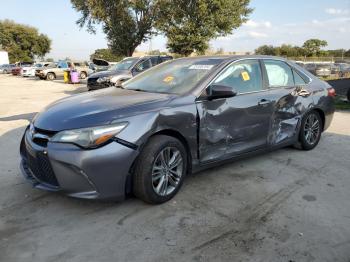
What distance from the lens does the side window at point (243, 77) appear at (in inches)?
177

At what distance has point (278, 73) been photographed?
5.27m

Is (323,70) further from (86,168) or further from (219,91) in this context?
(86,168)

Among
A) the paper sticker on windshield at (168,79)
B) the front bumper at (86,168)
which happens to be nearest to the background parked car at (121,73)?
the paper sticker on windshield at (168,79)

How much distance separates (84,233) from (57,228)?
286 mm

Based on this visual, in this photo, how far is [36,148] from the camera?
11.7 feet

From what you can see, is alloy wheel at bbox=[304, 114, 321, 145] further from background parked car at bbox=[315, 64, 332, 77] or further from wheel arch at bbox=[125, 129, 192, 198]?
background parked car at bbox=[315, 64, 332, 77]

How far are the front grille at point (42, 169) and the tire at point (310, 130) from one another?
3811 mm

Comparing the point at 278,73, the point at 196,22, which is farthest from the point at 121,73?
the point at 196,22

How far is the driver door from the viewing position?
4180 mm

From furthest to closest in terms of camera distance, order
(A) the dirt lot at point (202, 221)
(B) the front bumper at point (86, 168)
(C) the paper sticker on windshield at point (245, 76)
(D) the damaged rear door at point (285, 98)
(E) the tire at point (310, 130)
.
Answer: (E) the tire at point (310, 130) < (D) the damaged rear door at point (285, 98) < (C) the paper sticker on windshield at point (245, 76) < (B) the front bumper at point (86, 168) < (A) the dirt lot at point (202, 221)

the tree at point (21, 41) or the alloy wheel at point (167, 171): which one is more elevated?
the tree at point (21, 41)

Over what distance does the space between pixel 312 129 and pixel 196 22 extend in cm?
2160

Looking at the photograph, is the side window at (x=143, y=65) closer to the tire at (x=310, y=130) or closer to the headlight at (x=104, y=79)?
the headlight at (x=104, y=79)

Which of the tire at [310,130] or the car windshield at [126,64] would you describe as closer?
the tire at [310,130]
